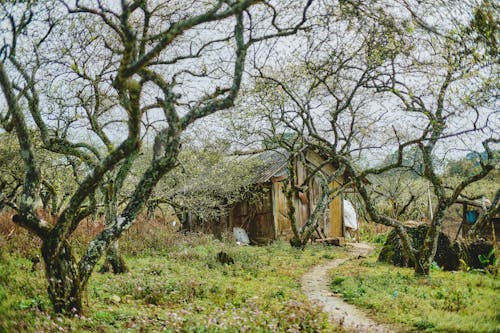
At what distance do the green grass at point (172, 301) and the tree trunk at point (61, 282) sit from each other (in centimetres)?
21

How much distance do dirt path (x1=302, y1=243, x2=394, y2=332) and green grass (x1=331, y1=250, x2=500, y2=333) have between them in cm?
26

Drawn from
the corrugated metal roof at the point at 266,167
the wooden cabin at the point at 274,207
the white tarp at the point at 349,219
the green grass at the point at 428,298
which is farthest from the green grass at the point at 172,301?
the white tarp at the point at 349,219

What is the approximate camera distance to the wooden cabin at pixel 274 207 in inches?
934

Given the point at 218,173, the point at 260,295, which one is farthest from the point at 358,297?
the point at 218,173

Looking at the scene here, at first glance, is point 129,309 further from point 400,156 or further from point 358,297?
point 400,156

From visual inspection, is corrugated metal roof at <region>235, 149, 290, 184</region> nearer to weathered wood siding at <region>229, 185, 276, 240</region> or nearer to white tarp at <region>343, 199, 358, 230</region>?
weathered wood siding at <region>229, 185, 276, 240</region>

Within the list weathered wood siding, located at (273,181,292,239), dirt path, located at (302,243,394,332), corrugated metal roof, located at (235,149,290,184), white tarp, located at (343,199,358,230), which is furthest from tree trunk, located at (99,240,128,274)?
white tarp, located at (343,199,358,230)

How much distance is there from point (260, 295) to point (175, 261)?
516 centimetres

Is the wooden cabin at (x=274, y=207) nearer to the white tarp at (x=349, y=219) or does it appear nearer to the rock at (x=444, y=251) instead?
the white tarp at (x=349, y=219)

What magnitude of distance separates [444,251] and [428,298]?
506 centimetres

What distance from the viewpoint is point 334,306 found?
8750 millimetres

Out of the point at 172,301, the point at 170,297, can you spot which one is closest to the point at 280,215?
the point at 170,297

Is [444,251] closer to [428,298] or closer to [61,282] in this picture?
[428,298]

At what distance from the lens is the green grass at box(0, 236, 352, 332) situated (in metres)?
5.94
